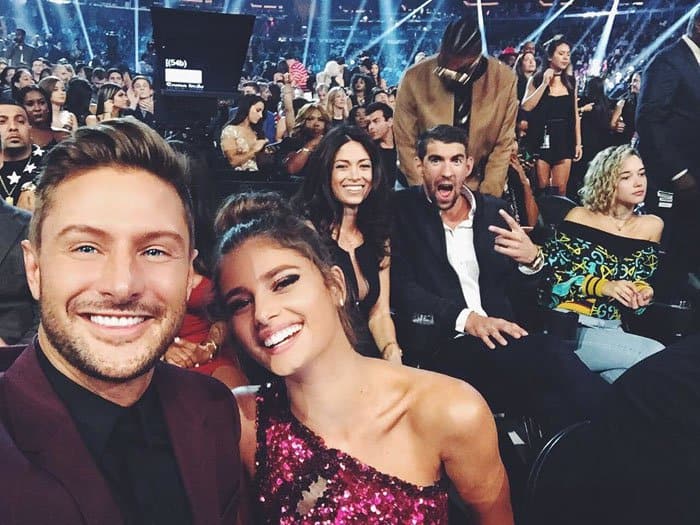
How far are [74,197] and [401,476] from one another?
82 cm

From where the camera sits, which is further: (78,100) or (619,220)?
(78,100)

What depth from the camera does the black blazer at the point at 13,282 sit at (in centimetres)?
207

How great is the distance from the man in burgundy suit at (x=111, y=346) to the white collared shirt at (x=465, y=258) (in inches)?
62.3

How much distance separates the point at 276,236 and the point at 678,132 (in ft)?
8.95

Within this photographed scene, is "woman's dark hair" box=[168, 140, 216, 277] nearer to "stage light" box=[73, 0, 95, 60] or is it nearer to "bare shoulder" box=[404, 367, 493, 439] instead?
"bare shoulder" box=[404, 367, 493, 439]

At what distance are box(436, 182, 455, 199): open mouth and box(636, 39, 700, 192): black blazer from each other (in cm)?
135

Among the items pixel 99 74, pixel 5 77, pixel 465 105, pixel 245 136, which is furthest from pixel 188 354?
pixel 99 74

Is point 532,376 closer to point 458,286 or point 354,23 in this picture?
point 458,286

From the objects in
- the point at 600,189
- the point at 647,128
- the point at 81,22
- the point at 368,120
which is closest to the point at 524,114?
the point at 368,120

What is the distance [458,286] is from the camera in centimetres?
251

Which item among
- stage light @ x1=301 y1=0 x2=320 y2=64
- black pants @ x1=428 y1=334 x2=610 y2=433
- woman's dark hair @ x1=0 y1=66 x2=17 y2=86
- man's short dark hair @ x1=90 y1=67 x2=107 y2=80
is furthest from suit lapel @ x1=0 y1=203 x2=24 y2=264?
stage light @ x1=301 y1=0 x2=320 y2=64

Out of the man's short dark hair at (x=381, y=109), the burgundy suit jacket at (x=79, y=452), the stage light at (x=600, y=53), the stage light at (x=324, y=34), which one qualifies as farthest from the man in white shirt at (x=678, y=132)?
the stage light at (x=324, y=34)

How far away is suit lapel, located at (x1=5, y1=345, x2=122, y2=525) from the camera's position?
35.2 inches

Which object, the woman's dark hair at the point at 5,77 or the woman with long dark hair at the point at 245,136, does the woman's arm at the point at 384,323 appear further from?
the woman's dark hair at the point at 5,77
